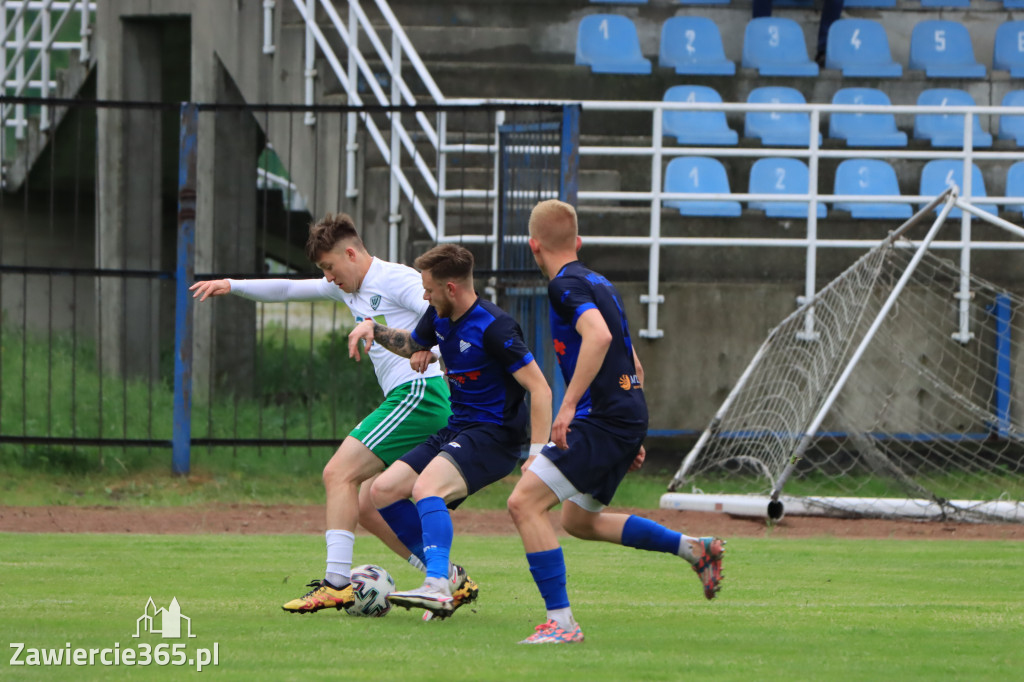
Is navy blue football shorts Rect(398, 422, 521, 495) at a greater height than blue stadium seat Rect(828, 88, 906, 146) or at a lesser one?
lesser

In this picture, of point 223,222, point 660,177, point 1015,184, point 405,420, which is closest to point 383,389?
point 405,420

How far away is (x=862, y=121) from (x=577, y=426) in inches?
457

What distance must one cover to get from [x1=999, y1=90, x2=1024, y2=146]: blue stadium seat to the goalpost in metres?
3.66

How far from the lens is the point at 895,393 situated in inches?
516

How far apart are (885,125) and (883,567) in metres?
9.08

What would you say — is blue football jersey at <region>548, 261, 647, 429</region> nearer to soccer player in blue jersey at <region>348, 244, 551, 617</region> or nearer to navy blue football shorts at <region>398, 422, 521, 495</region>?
soccer player in blue jersey at <region>348, 244, 551, 617</region>

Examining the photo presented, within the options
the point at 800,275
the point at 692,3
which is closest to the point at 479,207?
the point at 800,275

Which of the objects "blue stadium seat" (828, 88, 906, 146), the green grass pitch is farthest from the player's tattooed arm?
"blue stadium seat" (828, 88, 906, 146)

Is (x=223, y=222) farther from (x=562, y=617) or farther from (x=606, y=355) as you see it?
(x=562, y=617)

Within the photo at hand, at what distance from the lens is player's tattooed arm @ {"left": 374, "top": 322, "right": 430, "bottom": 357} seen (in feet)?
20.7

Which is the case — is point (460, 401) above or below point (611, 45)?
below

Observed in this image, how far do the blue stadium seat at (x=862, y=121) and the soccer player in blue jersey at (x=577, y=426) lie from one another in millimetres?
A: 10925

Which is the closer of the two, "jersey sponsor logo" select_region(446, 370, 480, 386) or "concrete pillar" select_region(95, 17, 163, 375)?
"jersey sponsor logo" select_region(446, 370, 480, 386)

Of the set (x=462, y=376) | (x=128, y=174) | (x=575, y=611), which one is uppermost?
(x=128, y=174)
